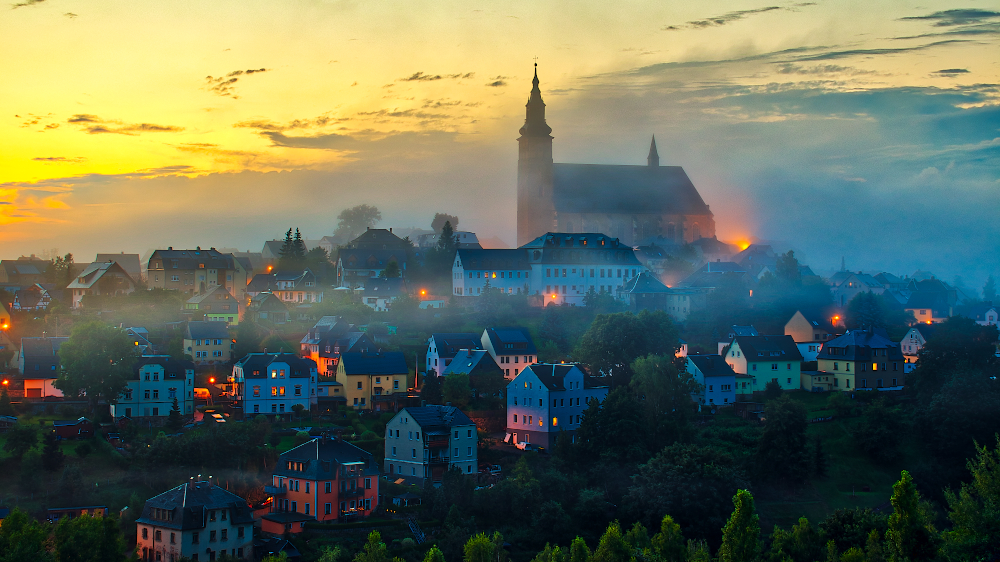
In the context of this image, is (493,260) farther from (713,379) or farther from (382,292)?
(713,379)

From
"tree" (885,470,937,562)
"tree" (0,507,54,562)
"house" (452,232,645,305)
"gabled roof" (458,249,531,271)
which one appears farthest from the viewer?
"gabled roof" (458,249,531,271)

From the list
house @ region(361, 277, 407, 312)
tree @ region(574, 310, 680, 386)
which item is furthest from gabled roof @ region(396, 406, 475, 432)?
house @ region(361, 277, 407, 312)

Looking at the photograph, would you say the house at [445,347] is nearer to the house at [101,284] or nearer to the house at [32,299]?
the house at [101,284]

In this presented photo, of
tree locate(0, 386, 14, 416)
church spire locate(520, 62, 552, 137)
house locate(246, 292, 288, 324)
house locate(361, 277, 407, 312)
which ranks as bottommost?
tree locate(0, 386, 14, 416)

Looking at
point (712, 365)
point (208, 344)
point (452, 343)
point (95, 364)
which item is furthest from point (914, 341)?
point (95, 364)

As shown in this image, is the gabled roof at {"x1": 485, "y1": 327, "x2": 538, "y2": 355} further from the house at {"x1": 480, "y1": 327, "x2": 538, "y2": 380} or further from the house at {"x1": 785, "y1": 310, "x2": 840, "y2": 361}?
the house at {"x1": 785, "y1": 310, "x2": 840, "y2": 361}

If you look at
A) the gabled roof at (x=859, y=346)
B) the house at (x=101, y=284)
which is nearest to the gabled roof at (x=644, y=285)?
the gabled roof at (x=859, y=346)
